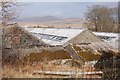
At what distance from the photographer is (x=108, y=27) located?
114 ft

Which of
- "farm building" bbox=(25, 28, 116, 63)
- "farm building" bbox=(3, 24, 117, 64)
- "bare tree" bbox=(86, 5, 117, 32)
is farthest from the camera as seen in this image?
"bare tree" bbox=(86, 5, 117, 32)

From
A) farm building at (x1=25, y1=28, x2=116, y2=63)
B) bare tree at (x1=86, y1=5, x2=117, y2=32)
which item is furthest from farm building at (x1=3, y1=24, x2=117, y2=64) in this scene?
bare tree at (x1=86, y1=5, x2=117, y2=32)

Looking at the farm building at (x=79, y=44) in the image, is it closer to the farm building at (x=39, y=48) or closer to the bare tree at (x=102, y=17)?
the farm building at (x=39, y=48)

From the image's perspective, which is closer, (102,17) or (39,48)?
(39,48)

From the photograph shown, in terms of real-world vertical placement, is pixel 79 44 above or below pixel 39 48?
below

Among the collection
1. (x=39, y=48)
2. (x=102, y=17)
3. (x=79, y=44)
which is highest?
(x=39, y=48)

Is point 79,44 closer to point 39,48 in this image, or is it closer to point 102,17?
point 39,48

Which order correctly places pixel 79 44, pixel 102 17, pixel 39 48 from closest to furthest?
pixel 39 48, pixel 79 44, pixel 102 17

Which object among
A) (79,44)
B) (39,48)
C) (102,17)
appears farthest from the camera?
(102,17)

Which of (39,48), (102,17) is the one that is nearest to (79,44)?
(39,48)

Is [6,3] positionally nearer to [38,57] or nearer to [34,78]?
[34,78]

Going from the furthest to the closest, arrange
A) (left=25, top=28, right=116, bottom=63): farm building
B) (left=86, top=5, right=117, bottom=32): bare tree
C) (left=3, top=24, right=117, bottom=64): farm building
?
(left=86, top=5, right=117, bottom=32): bare tree → (left=25, top=28, right=116, bottom=63): farm building → (left=3, top=24, right=117, bottom=64): farm building

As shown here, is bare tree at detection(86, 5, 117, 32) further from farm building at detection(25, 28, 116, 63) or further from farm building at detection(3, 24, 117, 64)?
farm building at detection(3, 24, 117, 64)

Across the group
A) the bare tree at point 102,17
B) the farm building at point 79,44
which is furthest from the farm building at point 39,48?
the bare tree at point 102,17
